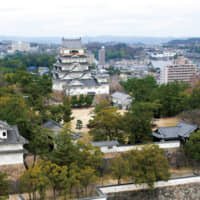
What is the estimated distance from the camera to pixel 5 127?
16328 mm

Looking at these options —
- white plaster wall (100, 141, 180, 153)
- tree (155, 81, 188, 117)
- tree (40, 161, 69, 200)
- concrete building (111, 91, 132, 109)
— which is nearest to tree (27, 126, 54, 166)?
tree (40, 161, 69, 200)

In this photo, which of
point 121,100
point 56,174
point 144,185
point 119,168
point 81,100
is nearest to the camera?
Result: point 56,174

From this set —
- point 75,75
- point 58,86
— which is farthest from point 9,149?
point 75,75

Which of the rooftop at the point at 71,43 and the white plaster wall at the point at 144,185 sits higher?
the rooftop at the point at 71,43

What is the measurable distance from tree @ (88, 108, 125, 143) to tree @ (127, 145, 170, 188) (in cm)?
346

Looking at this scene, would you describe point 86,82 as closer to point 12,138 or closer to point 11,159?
point 12,138

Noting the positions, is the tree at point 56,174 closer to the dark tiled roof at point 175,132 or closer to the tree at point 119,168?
the tree at point 119,168

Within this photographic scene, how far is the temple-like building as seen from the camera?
37237 mm

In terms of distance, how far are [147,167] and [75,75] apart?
23.7 meters

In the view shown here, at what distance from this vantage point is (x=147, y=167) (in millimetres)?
16812

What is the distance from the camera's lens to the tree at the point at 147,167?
16.8 metres

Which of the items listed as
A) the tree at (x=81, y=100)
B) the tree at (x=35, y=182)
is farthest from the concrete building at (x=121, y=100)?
the tree at (x=35, y=182)

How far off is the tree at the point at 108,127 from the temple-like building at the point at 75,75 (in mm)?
15923

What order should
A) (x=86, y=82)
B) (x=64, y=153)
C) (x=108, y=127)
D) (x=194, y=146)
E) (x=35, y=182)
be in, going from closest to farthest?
(x=35, y=182), (x=64, y=153), (x=194, y=146), (x=108, y=127), (x=86, y=82)
